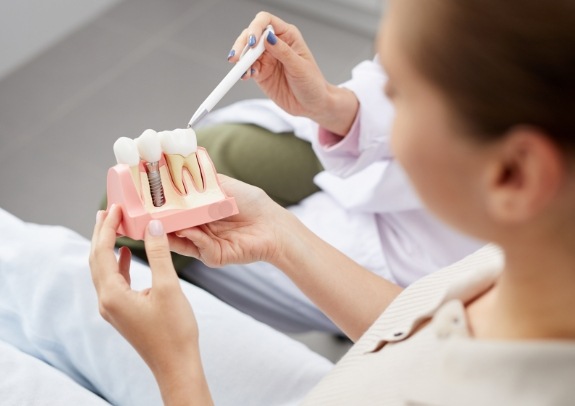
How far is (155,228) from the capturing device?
84 cm

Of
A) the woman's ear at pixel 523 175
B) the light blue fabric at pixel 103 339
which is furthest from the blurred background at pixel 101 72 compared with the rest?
the woman's ear at pixel 523 175

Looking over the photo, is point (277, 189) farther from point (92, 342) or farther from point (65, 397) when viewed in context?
point (65, 397)

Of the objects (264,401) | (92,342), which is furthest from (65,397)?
(264,401)

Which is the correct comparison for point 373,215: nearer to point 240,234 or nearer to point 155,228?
point 240,234

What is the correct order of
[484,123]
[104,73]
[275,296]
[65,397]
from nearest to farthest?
1. [484,123]
2. [65,397]
3. [275,296]
4. [104,73]

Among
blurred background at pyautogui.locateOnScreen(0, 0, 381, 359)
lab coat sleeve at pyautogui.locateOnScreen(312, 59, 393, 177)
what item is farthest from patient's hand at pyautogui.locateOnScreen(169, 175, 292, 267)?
blurred background at pyautogui.locateOnScreen(0, 0, 381, 359)

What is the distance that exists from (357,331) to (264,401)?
19cm

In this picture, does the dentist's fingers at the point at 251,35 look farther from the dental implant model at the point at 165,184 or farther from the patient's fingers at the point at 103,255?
the patient's fingers at the point at 103,255

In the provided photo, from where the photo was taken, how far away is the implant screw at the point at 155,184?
36.4 inches

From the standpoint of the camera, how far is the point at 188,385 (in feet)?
2.52

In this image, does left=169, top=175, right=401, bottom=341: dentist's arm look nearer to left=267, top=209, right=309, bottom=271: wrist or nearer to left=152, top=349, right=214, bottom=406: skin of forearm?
left=267, top=209, right=309, bottom=271: wrist

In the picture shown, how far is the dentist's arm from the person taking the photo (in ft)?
3.12

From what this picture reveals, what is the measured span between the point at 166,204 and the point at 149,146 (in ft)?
0.25

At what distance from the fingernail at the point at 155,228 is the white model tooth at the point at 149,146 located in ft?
0.33
